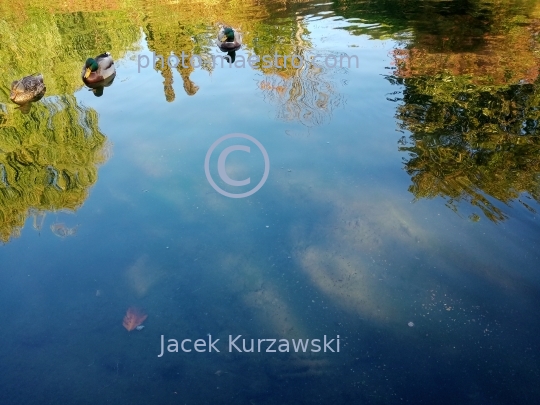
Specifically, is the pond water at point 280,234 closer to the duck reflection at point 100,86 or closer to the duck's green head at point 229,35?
the duck reflection at point 100,86

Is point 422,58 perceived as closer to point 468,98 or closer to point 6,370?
point 468,98

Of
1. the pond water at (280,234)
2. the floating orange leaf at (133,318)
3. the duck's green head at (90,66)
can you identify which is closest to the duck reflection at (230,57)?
the pond water at (280,234)

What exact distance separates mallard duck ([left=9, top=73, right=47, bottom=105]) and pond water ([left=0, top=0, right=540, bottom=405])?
0.71 feet

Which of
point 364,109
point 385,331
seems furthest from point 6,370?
point 364,109

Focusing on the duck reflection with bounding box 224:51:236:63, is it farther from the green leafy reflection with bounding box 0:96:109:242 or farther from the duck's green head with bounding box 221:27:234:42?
the green leafy reflection with bounding box 0:96:109:242

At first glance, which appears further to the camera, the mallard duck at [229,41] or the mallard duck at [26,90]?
the mallard duck at [229,41]

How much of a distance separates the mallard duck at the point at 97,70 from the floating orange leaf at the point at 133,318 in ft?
22.6

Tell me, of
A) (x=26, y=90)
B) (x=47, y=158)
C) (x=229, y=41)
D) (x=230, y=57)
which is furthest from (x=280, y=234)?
(x=229, y=41)

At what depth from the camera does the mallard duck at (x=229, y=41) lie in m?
11.3

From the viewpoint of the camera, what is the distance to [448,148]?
6367 millimetres

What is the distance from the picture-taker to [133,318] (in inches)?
168

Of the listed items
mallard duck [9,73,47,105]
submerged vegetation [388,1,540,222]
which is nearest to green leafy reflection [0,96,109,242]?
mallard duck [9,73,47,105]

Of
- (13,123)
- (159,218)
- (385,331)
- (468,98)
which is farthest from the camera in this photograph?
(13,123)

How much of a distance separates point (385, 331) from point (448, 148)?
3.41m
